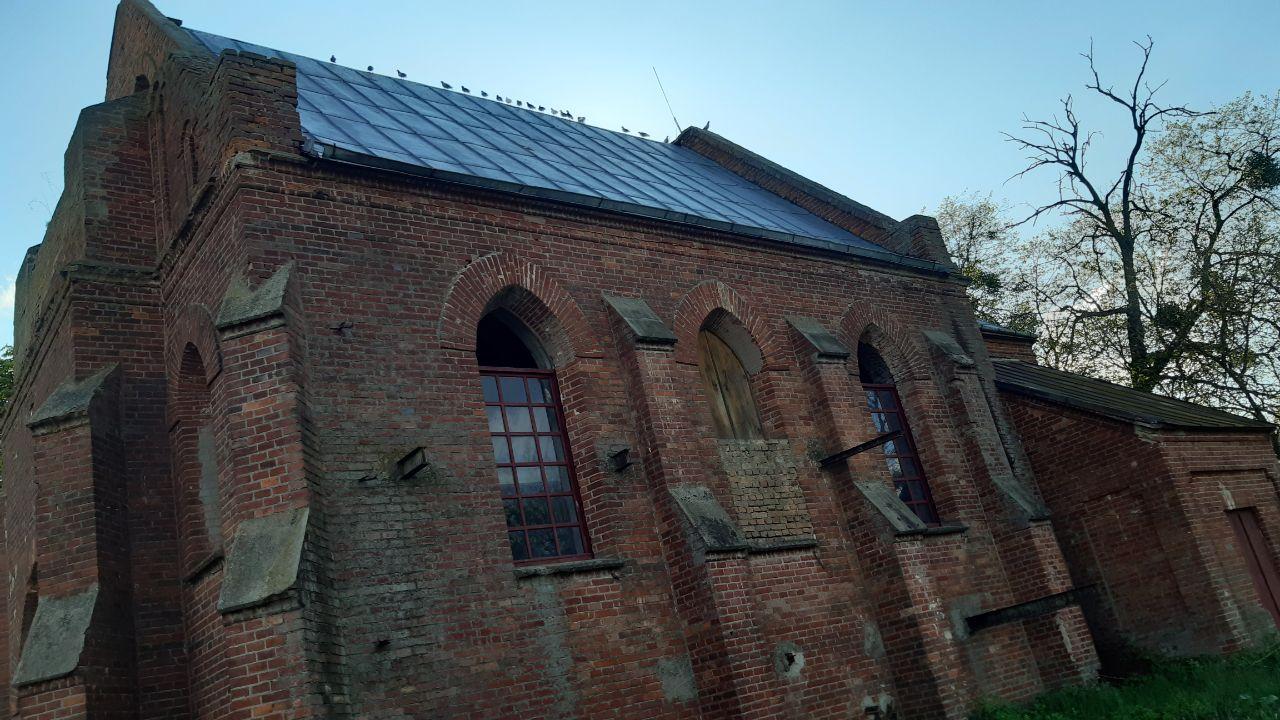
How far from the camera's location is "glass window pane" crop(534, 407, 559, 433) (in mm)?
9977

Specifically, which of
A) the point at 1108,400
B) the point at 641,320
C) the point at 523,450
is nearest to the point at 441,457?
the point at 523,450

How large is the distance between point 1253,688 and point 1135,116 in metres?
16.8

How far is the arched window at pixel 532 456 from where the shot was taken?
30.7ft

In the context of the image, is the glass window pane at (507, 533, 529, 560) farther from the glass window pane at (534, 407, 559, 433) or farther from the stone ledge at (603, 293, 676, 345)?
the stone ledge at (603, 293, 676, 345)

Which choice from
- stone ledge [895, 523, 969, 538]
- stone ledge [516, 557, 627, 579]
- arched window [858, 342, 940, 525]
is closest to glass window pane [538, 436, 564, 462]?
stone ledge [516, 557, 627, 579]

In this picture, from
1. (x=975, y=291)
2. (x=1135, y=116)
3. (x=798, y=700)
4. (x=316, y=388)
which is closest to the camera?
(x=316, y=388)

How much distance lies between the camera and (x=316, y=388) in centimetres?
829

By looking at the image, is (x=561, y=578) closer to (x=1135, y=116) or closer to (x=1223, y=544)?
(x=1223, y=544)

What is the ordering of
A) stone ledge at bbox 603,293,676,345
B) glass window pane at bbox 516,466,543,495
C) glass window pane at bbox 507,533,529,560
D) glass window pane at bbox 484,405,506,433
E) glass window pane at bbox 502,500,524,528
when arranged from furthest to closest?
1. stone ledge at bbox 603,293,676,345
2. glass window pane at bbox 484,405,506,433
3. glass window pane at bbox 516,466,543,495
4. glass window pane at bbox 502,500,524,528
5. glass window pane at bbox 507,533,529,560

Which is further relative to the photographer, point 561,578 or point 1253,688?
point 1253,688

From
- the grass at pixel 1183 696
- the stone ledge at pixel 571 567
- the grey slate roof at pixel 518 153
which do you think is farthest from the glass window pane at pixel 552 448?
the grass at pixel 1183 696

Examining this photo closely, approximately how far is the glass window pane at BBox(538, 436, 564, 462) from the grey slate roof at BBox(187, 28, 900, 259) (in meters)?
2.69

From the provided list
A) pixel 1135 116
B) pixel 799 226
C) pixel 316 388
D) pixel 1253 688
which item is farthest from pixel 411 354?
pixel 1135 116

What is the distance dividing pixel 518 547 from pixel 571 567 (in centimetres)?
57
